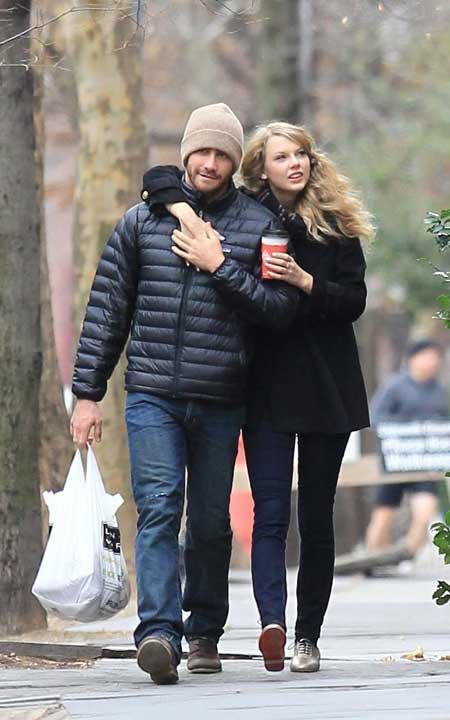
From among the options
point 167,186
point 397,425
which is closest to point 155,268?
point 167,186

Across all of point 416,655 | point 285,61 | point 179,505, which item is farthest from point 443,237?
point 285,61

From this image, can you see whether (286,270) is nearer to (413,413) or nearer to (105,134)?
(105,134)

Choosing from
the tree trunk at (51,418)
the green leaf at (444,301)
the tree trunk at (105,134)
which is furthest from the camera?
the tree trunk at (105,134)

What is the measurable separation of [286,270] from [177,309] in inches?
16.2

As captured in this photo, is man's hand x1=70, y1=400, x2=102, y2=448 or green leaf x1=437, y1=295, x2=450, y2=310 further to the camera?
green leaf x1=437, y1=295, x2=450, y2=310

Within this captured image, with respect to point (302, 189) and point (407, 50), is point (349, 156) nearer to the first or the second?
point (407, 50)

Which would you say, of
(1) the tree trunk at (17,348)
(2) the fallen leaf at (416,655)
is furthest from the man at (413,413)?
(2) the fallen leaf at (416,655)

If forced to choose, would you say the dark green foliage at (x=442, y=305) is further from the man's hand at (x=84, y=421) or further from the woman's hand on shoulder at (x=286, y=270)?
the man's hand at (x=84, y=421)

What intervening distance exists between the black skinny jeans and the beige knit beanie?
3.29ft

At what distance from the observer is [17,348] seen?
8.98m

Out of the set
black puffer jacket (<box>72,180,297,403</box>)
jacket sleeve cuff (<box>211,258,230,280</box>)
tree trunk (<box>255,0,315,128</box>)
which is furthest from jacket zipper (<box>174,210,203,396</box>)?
tree trunk (<box>255,0,315,128</box>)

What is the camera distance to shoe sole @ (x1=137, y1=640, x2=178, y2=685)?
22.9ft

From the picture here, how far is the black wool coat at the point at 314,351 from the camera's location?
24.4ft

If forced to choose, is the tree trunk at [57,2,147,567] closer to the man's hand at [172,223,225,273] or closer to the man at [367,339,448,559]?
the man at [367,339,448,559]
